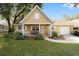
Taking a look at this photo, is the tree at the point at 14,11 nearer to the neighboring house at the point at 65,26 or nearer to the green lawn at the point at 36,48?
the green lawn at the point at 36,48

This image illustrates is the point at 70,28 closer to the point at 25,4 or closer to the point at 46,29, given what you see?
the point at 46,29

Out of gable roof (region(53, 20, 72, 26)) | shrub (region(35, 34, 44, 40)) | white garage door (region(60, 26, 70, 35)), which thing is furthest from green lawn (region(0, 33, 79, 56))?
gable roof (region(53, 20, 72, 26))

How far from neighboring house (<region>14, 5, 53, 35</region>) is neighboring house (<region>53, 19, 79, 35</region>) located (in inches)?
3.3

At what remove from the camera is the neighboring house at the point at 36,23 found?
4.93m

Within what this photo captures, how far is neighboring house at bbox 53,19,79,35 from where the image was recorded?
4.93 meters

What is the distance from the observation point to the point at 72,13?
16.1ft

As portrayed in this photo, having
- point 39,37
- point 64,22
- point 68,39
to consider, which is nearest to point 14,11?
point 39,37

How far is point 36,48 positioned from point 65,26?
0.42 m

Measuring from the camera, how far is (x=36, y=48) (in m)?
4.92

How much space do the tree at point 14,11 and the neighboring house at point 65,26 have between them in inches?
12.0

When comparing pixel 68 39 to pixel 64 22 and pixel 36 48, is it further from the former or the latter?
pixel 36 48

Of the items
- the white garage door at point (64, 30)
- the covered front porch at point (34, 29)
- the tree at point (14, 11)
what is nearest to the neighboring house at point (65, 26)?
the white garage door at point (64, 30)

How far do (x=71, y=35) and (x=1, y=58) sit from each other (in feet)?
2.82

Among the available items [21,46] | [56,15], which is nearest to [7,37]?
[21,46]
